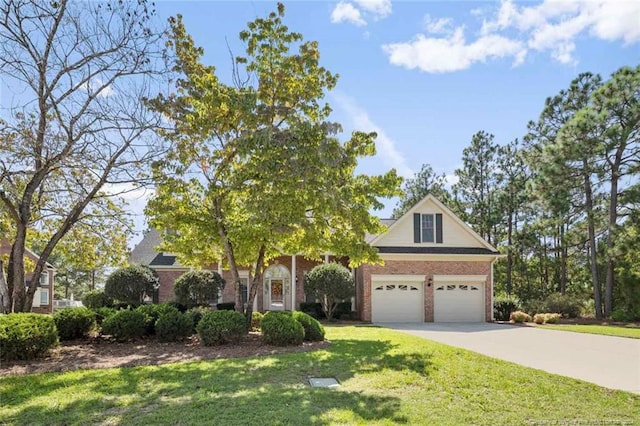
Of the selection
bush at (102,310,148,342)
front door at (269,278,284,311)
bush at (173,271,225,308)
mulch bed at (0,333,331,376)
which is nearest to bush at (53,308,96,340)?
mulch bed at (0,333,331,376)

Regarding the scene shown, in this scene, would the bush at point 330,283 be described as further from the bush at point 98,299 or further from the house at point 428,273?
the bush at point 98,299

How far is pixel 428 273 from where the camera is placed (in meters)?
21.4

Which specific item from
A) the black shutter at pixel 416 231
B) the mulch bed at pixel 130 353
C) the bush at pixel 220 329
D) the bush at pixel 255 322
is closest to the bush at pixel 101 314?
the mulch bed at pixel 130 353

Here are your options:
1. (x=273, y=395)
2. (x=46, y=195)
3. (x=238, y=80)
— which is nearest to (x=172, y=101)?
(x=238, y=80)

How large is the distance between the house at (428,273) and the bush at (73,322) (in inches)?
361

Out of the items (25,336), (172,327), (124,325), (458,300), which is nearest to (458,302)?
(458,300)

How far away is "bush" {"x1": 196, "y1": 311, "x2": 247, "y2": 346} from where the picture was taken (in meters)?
10.5

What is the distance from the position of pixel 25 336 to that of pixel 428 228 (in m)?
17.5

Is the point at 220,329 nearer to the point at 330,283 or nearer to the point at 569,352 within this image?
the point at 569,352

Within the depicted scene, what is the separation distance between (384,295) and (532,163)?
13418mm

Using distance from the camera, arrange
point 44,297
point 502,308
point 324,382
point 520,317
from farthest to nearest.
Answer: point 44,297 < point 502,308 < point 520,317 < point 324,382

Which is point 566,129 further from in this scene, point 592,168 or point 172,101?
point 172,101

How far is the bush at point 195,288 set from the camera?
19.9 meters

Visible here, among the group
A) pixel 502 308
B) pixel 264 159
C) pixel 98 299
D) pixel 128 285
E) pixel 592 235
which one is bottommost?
pixel 502 308
